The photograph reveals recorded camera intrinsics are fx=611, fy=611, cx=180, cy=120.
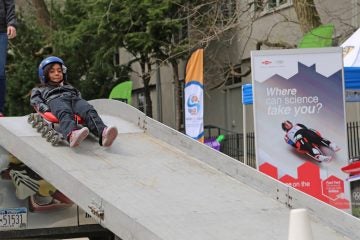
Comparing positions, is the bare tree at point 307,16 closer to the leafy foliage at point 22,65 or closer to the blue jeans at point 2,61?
the blue jeans at point 2,61

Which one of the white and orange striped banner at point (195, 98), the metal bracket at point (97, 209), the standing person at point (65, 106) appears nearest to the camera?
the metal bracket at point (97, 209)

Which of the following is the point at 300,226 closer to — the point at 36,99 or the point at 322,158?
the point at 36,99

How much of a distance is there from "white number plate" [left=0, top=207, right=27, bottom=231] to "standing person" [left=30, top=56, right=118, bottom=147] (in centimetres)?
81

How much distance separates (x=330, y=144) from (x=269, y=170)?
1011mm

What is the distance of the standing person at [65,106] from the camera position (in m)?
5.96

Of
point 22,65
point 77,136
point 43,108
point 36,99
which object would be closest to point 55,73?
point 36,99

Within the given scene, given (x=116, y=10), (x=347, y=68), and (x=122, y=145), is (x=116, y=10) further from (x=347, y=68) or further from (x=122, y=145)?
(x=122, y=145)

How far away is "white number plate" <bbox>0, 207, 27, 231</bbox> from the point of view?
214 inches

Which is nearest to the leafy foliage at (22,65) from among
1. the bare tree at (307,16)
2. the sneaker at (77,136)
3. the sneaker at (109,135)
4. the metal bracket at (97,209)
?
the bare tree at (307,16)

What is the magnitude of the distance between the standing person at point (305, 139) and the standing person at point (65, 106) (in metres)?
3.67

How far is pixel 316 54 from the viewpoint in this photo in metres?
9.17

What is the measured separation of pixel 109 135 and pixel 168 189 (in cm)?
107

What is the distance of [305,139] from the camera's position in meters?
9.04

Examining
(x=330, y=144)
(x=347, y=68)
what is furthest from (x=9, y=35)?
(x=347, y=68)
